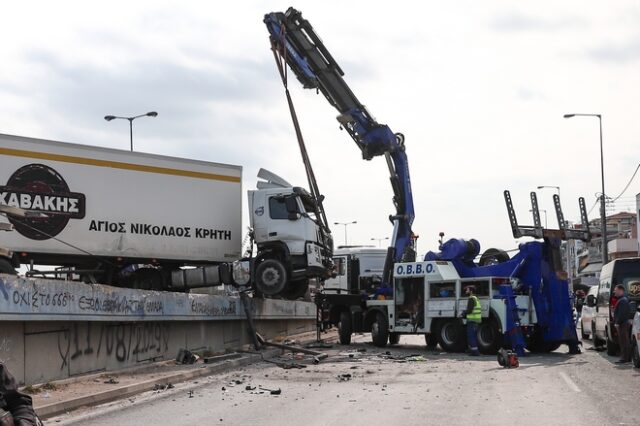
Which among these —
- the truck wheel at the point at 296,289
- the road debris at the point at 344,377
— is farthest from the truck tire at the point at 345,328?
the road debris at the point at 344,377

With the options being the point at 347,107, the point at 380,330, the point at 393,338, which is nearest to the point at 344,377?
the point at 380,330

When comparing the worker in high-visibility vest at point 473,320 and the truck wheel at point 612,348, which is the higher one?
the worker in high-visibility vest at point 473,320

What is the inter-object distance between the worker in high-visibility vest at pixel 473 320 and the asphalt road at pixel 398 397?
191 centimetres

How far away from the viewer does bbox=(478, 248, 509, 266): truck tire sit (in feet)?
65.4

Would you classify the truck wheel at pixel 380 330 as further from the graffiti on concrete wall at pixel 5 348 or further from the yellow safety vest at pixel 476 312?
the graffiti on concrete wall at pixel 5 348

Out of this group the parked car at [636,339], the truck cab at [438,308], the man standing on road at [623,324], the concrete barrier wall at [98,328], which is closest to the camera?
the concrete barrier wall at [98,328]

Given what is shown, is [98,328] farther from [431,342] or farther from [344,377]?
[431,342]

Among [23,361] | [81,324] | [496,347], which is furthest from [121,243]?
[496,347]

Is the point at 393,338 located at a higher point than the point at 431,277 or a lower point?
A: lower

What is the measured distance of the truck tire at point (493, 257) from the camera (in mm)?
19922

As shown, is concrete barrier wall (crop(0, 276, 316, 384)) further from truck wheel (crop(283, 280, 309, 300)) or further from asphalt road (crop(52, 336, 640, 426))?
truck wheel (crop(283, 280, 309, 300))

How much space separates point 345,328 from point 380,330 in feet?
4.92

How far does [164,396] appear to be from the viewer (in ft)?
36.7

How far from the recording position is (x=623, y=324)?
15609mm
